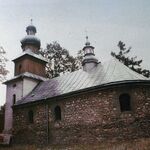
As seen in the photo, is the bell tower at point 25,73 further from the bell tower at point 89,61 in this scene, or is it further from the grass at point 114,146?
the grass at point 114,146

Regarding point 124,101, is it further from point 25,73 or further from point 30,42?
point 30,42

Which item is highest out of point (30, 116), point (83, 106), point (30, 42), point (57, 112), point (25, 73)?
point (30, 42)

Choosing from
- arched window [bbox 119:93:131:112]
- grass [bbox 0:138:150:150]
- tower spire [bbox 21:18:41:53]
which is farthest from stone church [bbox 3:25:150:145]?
tower spire [bbox 21:18:41:53]

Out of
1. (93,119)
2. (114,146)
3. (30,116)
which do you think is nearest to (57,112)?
(30,116)

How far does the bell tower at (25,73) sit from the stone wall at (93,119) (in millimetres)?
3955

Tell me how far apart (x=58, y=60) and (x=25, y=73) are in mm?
10761

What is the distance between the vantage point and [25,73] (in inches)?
926

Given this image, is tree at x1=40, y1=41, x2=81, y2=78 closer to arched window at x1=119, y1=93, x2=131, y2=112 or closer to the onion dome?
the onion dome

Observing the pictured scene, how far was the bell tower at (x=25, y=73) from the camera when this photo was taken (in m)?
22.7

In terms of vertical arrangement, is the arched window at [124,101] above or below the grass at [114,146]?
above

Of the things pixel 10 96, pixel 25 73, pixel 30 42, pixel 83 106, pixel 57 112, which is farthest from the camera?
pixel 30 42

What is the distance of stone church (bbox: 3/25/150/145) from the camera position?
15.6 metres

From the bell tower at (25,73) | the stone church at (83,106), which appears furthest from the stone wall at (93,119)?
the bell tower at (25,73)

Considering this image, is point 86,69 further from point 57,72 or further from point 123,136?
point 57,72
